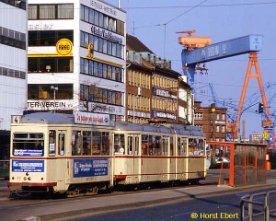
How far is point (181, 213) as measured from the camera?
23781mm

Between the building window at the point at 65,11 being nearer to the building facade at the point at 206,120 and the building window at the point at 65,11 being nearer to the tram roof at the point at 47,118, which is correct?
the tram roof at the point at 47,118

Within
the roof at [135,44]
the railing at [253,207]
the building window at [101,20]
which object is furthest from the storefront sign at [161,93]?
the railing at [253,207]

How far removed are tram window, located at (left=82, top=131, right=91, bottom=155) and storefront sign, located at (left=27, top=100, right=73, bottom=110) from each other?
5346cm

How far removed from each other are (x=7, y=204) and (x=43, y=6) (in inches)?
2472

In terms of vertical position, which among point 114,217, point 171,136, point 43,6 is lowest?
point 114,217

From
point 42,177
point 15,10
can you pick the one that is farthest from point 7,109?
point 42,177

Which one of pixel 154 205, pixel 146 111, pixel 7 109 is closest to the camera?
pixel 154 205

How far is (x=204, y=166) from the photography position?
45219 mm

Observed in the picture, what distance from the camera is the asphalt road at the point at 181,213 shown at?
21922 millimetres

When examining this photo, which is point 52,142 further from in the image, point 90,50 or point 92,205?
point 90,50

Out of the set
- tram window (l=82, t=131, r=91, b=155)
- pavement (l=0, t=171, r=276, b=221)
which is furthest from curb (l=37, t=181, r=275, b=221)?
tram window (l=82, t=131, r=91, b=155)

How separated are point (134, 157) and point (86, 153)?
14.5ft

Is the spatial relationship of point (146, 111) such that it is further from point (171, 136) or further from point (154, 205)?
point (154, 205)

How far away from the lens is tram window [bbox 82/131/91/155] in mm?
31828
